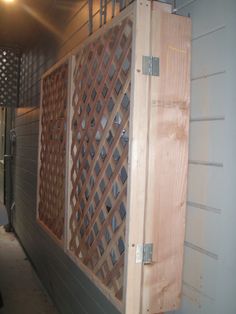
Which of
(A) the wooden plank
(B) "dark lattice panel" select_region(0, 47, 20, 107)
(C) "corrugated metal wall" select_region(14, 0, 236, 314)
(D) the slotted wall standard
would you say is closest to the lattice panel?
(D) the slotted wall standard

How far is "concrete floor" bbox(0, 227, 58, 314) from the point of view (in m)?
2.87

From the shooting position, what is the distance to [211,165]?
120 centimetres

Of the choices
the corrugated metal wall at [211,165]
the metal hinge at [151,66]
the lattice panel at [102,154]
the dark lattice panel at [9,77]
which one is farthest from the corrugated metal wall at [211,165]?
the dark lattice panel at [9,77]

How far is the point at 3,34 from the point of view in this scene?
3971 mm

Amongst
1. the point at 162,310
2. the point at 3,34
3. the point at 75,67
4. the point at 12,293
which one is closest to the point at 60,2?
the point at 75,67

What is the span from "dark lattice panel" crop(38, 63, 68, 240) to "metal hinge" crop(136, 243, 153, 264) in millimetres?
1122

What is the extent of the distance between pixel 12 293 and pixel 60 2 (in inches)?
106

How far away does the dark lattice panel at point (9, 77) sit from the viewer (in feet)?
15.7

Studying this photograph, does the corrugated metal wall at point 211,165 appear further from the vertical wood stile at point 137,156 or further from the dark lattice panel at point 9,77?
the dark lattice panel at point 9,77

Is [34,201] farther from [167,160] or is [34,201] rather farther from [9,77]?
[167,160]

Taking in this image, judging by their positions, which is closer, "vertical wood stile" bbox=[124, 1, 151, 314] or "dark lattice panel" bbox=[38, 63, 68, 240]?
"vertical wood stile" bbox=[124, 1, 151, 314]

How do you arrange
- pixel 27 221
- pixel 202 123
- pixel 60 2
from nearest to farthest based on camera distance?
pixel 202 123 → pixel 60 2 → pixel 27 221

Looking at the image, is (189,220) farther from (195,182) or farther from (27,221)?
(27,221)

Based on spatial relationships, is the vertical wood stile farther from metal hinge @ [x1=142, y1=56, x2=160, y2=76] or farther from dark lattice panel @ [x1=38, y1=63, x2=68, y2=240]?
dark lattice panel @ [x1=38, y1=63, x2=68, y2=240]
